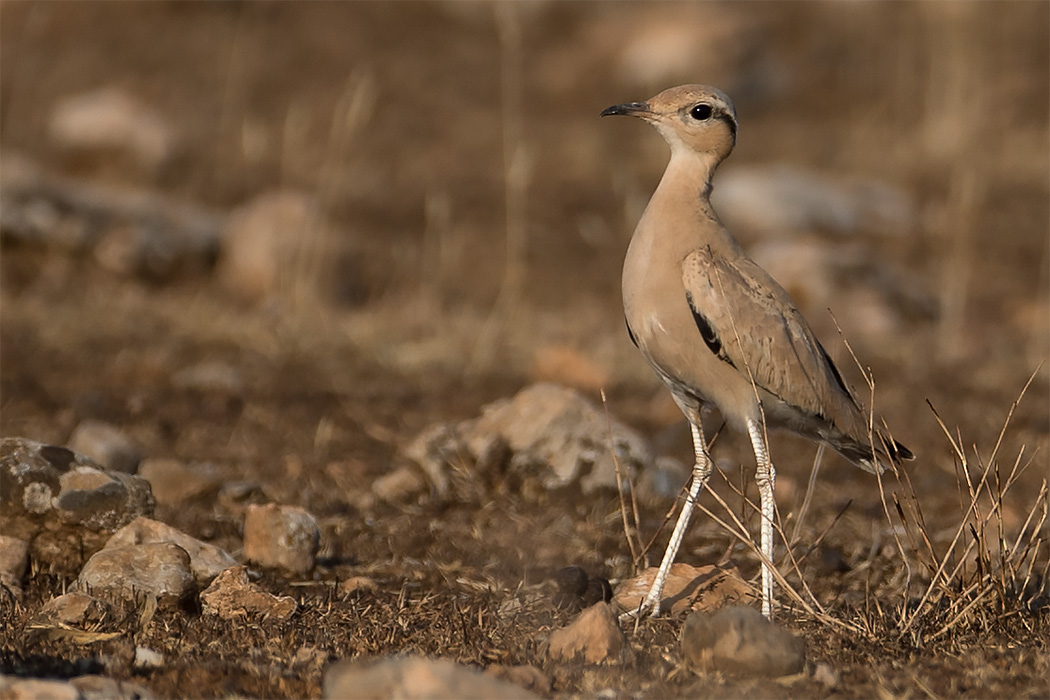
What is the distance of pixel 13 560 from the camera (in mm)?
3969

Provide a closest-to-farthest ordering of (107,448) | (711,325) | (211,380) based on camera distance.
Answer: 1. (711,325)
2. (107,448)
3. (211,380)

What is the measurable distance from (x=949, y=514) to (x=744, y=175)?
25.5 ft

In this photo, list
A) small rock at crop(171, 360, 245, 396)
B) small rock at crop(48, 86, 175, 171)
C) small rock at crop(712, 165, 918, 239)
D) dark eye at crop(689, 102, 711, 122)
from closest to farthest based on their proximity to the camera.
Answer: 1. dark eye at crop(689, 102, 711, 122)
2. small rock at crop(171, 360, 245, 396)
3. small rock at crop(712, 165, 918, 239)
4. small rock at crop(48, 86, 175, 171)

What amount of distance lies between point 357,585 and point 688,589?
1067 millimetres

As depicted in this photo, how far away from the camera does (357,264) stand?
10320mm

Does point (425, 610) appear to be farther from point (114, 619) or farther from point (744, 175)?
point (744, 175)

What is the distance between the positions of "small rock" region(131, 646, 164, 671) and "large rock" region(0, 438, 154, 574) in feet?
2.91

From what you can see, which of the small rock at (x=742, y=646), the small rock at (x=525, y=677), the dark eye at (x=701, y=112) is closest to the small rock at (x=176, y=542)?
the small rock at (x=525, y=677)

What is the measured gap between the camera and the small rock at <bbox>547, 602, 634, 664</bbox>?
3346 mm

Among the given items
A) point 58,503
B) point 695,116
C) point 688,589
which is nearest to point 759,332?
point 695,116

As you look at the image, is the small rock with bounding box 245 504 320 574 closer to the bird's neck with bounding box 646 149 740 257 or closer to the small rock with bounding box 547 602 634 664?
the small rock with bounding box 547 602 634 664

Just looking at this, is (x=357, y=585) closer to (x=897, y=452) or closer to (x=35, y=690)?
(x=35, y=690)

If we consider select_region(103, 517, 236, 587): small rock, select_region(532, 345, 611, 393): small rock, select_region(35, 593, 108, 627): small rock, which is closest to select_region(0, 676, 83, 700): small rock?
select_region(35, 593, 108, 627): small rock

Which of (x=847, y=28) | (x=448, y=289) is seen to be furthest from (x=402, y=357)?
(x=847, y=28)
